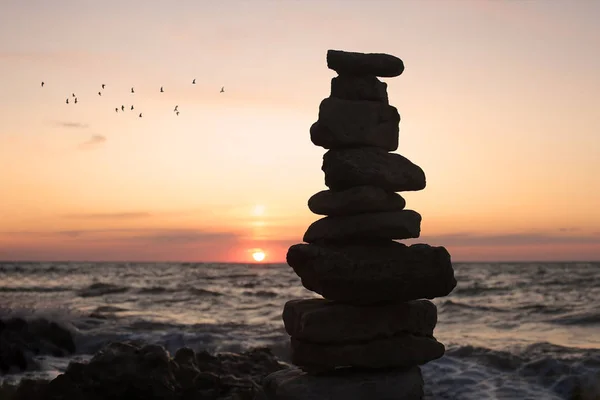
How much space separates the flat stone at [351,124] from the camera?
31.9 ft

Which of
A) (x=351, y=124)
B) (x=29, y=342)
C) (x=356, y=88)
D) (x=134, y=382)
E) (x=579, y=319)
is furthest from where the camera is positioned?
(x=579, y=319)

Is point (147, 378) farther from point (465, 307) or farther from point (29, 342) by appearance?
point (465, 307)

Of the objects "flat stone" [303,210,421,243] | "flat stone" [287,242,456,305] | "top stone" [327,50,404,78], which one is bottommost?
"flat stone" [287,242,456,305]

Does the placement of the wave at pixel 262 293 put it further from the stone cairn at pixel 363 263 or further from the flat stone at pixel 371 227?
the flat stone at pixel 371 227

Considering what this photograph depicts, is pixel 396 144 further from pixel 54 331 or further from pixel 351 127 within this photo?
pixel 54 331

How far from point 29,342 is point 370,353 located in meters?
14.0

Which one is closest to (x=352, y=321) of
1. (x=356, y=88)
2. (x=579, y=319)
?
(x=356, y=88)

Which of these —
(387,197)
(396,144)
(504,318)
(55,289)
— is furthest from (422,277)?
(55,289)

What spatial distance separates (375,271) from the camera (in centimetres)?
934

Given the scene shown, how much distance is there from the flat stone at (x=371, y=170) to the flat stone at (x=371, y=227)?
0.40 m

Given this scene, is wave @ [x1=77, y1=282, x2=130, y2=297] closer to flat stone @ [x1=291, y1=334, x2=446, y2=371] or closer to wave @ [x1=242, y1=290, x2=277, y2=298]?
wave @ [x1=242, y1=290, x2=277, y2=298]

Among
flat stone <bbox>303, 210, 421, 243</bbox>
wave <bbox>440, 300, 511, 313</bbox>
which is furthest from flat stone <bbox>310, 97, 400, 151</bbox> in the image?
wave <bbox>440, 300, 511, 313</bbox>

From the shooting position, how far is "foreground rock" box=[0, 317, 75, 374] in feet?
58.3

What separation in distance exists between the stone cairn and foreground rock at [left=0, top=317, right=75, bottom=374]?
10.2 meters
